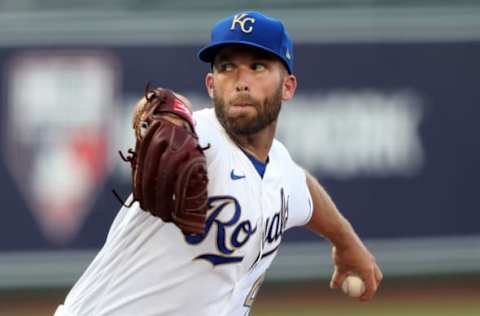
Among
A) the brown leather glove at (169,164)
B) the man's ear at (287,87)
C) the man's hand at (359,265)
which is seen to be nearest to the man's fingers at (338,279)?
the man's hand at (359,265)

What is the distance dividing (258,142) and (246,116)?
22 cm

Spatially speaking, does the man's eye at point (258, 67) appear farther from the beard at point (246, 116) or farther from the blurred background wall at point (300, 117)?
the blurred background wall at point (300, 117)

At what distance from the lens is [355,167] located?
9.80 metres

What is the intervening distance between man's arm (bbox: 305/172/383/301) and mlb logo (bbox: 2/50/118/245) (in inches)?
202

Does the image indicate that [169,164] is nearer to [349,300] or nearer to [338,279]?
[338,279]

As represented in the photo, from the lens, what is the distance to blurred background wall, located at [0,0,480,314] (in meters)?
9.25

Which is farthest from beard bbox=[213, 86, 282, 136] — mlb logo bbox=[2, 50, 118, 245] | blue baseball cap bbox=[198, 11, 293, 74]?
mlb logo bbox=[2, 50, 118, 245]

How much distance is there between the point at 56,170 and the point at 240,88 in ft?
19.2

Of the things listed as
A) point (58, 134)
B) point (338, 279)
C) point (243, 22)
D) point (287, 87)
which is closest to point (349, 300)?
point (58, 134)

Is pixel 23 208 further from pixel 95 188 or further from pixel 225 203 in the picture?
pixel 225 203

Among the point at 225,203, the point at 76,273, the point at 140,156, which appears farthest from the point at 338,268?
the point at 76,273

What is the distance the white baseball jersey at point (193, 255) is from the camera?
A: 353 centimetres

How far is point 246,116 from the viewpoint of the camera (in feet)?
11.7

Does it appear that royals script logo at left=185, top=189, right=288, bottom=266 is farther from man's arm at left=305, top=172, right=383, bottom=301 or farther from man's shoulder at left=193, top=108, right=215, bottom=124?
A: man's arm at left=305, top=172, right=383, bottom=301
